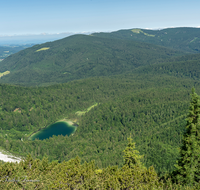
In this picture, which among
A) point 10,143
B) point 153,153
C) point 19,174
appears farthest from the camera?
point 10,143

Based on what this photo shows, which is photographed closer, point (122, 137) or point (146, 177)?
point (146, 177)

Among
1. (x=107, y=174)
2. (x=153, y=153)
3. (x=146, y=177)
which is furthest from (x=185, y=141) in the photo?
(x=153, y=153)

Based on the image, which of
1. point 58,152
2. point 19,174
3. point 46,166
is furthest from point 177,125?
point 19,174

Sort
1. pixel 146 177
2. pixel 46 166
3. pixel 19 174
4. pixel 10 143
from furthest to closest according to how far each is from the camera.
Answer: pixel 10 143
pixel 46 166
pixel 146 177
pixel 19 174

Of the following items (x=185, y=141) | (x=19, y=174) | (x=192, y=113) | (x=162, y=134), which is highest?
(x=192, y=113)

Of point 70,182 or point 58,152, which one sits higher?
point 70,182

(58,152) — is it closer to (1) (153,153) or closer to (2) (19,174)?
(1) (153,153)
